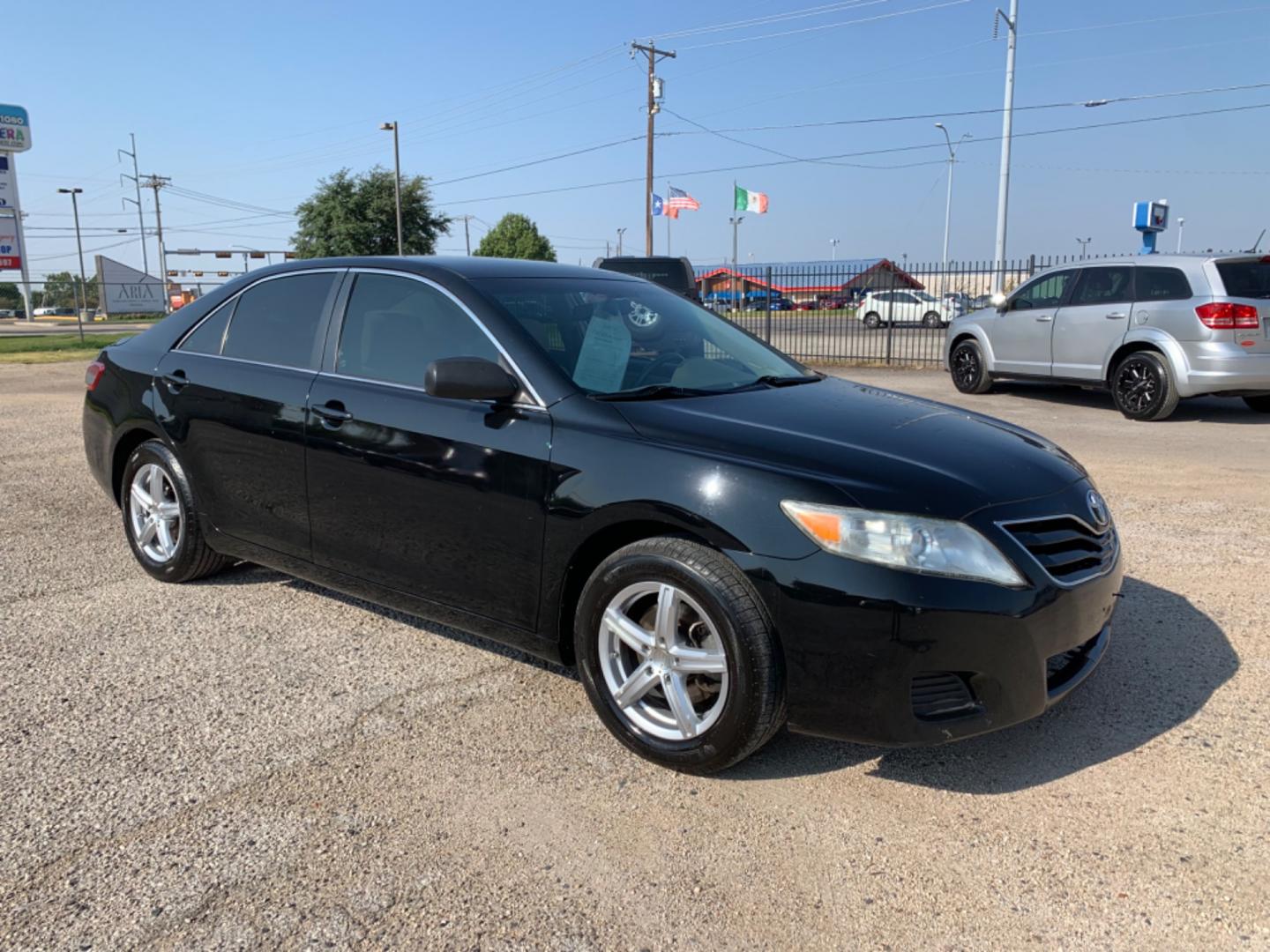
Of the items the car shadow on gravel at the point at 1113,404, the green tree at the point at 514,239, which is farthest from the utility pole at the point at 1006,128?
the green tree at the point at 514,239

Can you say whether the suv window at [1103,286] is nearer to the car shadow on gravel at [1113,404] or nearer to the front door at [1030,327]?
the front door at [1030,327]

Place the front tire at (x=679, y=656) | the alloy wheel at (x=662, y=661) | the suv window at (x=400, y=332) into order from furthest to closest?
1. the suv window at (x=400, y=332)
2. the alloy wheel at (x=662, y=661)
3. the front tire at (x=679, y=656)

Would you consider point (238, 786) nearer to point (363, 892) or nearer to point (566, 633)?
point (363, 892)

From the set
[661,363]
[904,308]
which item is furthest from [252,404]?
[904,308]

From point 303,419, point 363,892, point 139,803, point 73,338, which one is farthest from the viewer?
point 73,338

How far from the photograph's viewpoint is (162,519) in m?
4.77

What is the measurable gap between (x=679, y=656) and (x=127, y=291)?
38.2 meters

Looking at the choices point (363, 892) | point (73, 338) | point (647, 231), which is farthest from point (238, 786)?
point (647, 231)

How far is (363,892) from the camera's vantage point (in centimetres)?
242

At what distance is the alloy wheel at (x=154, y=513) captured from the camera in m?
4.73

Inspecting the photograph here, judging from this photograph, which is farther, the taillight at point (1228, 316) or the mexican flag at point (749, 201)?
the mexican flag at point (749, 201)

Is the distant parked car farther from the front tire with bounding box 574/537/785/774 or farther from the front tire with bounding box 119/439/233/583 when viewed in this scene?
the front tire with bounding box 574/537/785/774

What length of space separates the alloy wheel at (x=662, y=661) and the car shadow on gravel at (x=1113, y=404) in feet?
30.2

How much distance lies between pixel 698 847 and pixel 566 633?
35.9 inches
